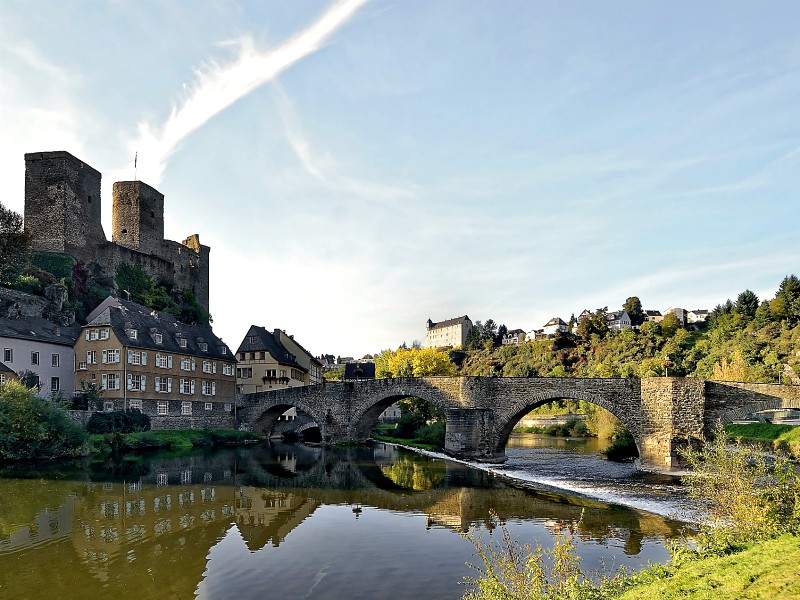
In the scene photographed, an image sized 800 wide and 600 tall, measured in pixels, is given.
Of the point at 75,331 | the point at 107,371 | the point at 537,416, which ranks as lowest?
the point at 537,416

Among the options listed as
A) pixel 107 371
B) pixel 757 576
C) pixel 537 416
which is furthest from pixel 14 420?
pixel 537 416

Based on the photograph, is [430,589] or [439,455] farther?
[439,455]

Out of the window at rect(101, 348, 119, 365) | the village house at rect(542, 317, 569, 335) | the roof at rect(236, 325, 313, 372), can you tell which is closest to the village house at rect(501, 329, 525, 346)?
the village house at rect(542, 317, 569, 335)

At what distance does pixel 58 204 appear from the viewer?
5966 cm

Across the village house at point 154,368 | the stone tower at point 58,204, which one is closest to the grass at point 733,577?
the village house at point 154,368

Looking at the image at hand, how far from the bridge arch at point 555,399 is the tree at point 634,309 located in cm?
8842

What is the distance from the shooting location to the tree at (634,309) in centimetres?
11847

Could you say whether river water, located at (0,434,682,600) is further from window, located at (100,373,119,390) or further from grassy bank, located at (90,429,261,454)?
window, located at (100,373,119,390)

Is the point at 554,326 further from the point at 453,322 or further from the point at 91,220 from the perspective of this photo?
the point at 91,220

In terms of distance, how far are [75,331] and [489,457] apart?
3468 centimetres

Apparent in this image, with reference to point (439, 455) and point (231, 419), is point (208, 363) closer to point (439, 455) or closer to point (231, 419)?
point (231, 419)

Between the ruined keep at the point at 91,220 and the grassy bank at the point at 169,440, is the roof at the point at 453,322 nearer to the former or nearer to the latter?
the ruined keep at the point at 91,220

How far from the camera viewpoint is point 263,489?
988 inches

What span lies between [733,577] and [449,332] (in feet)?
504
